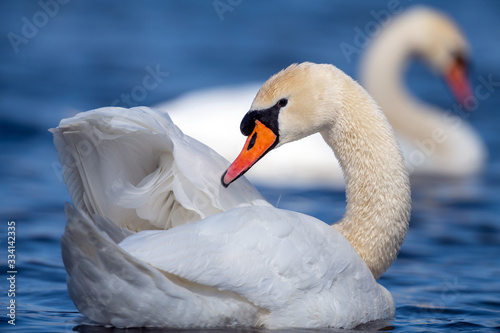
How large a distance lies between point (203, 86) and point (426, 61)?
3.17 metres

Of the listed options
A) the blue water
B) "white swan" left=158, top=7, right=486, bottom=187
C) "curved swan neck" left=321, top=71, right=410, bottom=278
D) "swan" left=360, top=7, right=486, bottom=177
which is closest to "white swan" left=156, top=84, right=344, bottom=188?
"white swan" left=158, top=7, right=486, bottom=187

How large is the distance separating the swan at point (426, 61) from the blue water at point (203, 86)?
745 mm

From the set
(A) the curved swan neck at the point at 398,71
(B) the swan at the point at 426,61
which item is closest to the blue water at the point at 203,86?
(B) the swan at the point at 426,61

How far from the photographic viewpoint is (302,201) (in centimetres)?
934

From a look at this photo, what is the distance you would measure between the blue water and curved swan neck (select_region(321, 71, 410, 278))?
18.2 inches

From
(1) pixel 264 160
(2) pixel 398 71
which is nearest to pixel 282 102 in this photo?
(1) pixel 264 160

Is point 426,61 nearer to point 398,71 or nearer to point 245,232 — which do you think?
point 398,71

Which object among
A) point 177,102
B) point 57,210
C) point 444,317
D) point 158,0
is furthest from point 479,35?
point 444,317

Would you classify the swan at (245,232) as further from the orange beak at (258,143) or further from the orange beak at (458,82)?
the orange beak at (458,82)

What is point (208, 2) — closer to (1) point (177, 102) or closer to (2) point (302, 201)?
(1) point (177, 102)

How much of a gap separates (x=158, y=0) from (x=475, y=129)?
792 centimetres

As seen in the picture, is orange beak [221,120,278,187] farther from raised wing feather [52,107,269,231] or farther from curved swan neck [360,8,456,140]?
curved swan neck [360,8,456,140]

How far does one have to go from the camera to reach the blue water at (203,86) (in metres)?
6.26

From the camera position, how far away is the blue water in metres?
6.26
